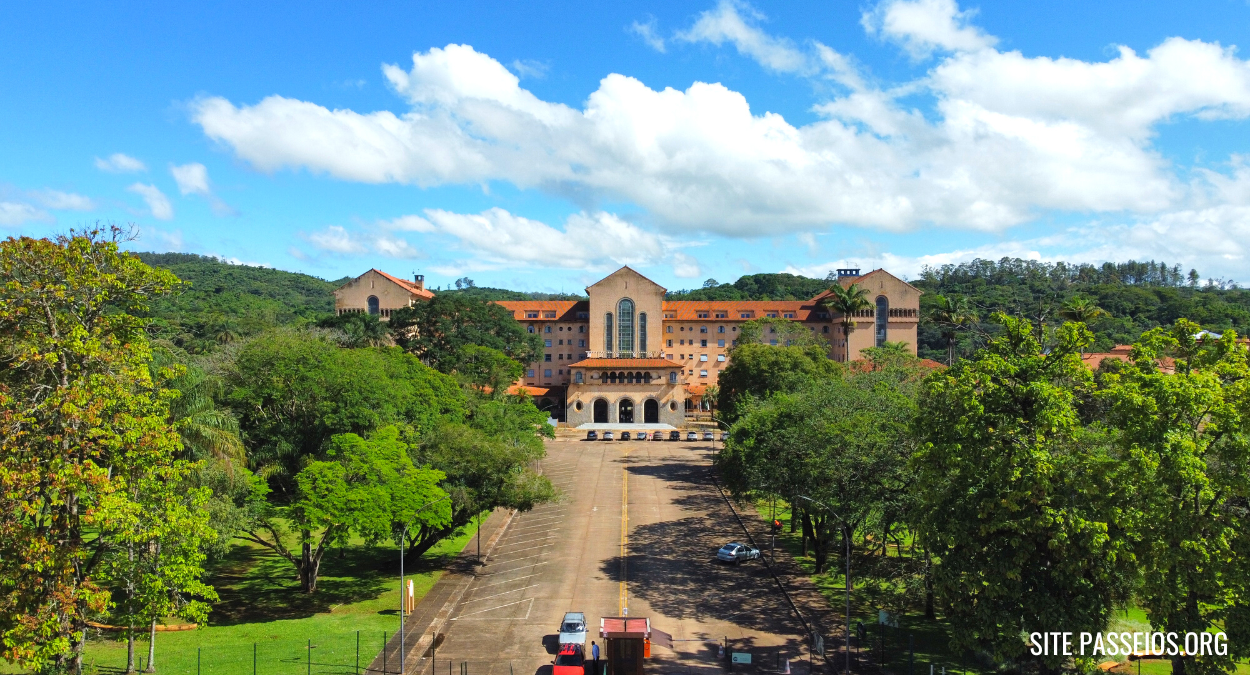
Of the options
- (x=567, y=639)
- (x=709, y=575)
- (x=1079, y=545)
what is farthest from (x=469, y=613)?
(x=1079, y=545)

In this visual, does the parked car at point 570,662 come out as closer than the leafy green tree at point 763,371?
Yes

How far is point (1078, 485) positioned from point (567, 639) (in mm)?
17238

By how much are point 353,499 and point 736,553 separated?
1881 centimetres

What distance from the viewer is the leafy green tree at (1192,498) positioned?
725 inches

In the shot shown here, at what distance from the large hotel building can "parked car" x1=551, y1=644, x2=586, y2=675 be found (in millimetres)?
Result: 63500

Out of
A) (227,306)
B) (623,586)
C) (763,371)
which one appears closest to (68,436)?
(623,586)

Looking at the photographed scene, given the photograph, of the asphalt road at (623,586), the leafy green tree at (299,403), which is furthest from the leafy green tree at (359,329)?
the leafy green tree at (299,403)

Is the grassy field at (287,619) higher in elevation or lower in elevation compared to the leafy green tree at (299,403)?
lower

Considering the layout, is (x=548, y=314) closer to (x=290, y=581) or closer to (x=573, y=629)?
(x=290, y=581)

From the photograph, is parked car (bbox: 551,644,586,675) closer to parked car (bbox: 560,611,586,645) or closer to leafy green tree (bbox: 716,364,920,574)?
parked car (bbox: 560,611,586,645)

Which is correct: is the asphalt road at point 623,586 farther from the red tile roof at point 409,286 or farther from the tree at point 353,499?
the red tile roof at point 409,286

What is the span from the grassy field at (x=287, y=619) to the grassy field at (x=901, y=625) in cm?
1822

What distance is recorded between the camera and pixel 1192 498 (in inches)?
771

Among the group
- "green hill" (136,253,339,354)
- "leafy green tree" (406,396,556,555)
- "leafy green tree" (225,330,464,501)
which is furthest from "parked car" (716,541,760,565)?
"green hill" (136,253,339,354)
